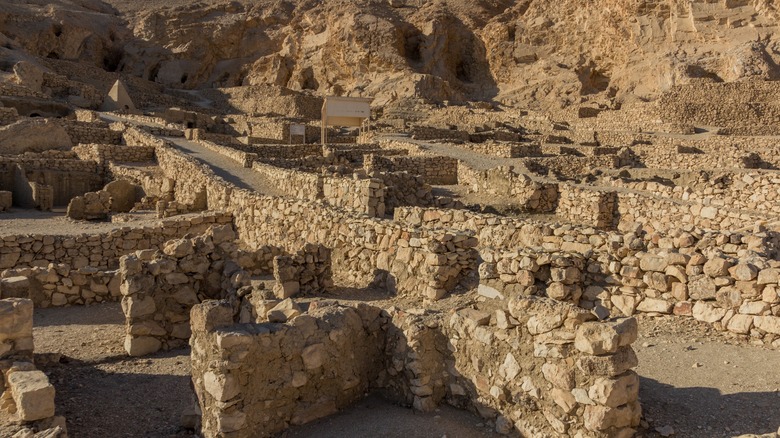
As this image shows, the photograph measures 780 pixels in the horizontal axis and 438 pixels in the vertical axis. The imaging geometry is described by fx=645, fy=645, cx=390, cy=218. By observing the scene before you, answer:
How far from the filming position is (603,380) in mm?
4023

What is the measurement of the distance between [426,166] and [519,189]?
4242 mm

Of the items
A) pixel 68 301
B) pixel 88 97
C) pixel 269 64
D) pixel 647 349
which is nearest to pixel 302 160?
pixel 68 301

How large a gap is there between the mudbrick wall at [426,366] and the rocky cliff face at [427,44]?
34.2 metres

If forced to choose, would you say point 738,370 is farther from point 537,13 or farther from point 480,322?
point 537,13

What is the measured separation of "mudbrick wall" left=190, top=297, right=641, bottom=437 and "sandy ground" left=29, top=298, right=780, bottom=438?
0.65 feet

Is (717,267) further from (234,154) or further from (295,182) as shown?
(234,154)

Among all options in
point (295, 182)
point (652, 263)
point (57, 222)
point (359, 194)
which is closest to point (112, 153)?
point (57, 222)

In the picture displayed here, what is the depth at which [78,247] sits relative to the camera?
10.3 metres

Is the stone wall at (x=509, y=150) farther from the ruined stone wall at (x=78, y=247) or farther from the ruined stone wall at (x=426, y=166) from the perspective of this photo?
the ruined stone wall at (x=78, y=247)

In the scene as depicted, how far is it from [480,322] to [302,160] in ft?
44.4

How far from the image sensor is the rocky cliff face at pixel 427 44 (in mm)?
36500

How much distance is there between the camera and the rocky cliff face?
120 feet

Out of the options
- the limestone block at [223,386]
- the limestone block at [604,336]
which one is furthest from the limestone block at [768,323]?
the limestone block at [223,386]

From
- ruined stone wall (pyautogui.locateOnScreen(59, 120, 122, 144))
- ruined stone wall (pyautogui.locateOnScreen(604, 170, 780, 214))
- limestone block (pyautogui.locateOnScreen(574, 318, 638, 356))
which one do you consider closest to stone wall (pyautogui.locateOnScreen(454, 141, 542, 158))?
ruined stone wall (pyautogui.locateOnScreen(604, 170, 780, 214))
